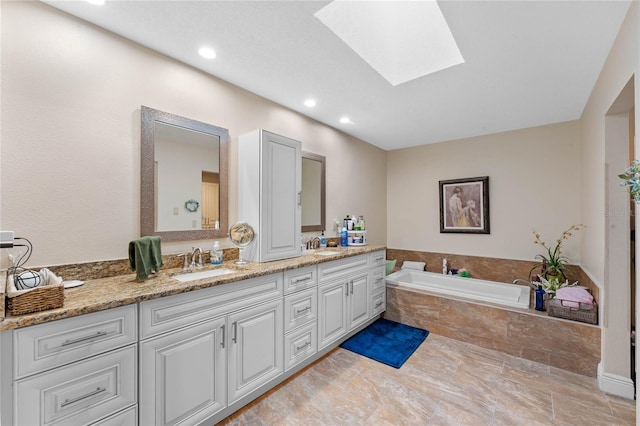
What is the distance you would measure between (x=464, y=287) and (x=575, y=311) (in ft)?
4.44

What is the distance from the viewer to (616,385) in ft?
6.59

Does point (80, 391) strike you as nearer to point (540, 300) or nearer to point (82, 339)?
point (82, 339)

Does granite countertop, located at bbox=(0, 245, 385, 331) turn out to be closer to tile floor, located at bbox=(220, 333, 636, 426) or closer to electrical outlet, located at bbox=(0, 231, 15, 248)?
electrical outlet, located at bbox=(0, 231, 15, 248)

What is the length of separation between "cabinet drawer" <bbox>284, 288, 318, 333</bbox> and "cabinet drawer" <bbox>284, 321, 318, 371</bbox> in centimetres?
6

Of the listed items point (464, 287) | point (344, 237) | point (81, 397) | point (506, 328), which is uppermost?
point (344, 237)

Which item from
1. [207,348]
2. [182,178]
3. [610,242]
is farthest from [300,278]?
[610,242]

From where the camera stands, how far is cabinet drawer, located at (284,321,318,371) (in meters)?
2.10

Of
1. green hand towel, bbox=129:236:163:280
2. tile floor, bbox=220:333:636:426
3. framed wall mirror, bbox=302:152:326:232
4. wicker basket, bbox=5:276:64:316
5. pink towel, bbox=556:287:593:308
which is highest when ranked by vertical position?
framed wall mirror, bbox=302:152:326:232

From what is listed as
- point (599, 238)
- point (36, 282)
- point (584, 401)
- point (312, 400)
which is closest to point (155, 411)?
point (36, 282)

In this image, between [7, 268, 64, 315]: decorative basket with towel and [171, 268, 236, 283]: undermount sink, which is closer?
[7, 268, 64, 315]: decorative basket with towel

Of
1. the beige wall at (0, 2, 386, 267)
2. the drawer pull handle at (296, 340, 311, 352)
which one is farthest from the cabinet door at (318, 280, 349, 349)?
the beige wall at (0, 2, 386, 267)

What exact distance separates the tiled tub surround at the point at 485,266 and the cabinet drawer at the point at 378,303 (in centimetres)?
110

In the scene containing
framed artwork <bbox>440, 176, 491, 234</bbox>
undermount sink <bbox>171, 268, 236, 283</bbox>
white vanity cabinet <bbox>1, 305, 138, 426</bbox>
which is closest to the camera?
white vanity cabinet <bbox>1, 305, 138, 426</bbox>

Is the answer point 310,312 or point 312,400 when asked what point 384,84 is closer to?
point 310,312
